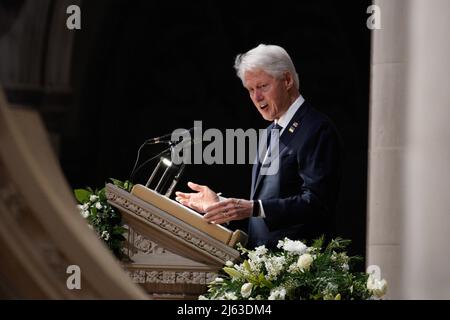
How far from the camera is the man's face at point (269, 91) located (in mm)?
6773

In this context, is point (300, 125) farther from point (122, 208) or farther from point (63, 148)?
point (63, 148)

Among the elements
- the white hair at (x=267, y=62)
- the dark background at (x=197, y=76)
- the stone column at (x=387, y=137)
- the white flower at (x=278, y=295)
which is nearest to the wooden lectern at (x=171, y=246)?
the white flower at (x=278, y=295)

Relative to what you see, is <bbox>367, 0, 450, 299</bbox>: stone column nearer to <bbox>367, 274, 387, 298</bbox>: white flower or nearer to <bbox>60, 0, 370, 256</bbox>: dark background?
<bbox>367, 274, 387, 298</bbox>: white flower

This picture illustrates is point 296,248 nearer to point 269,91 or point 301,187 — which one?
point 301,187

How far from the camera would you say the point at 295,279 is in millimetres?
5199

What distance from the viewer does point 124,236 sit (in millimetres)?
6109

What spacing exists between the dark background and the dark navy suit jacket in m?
2.91

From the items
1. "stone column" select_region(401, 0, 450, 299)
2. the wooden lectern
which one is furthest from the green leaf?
"stone column" select_region(401, 0, 450, 299)

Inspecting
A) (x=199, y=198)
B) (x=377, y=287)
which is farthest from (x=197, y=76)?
(x=377, y=287)

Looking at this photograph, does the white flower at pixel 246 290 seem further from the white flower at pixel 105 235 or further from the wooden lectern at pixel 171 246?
the white flower at pixel 105 235

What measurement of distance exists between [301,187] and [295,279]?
1373mm

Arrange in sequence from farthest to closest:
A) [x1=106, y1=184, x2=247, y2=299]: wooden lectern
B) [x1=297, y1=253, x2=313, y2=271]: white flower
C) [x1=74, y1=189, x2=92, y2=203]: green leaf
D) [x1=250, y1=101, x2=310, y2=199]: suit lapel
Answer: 1. [x1=250, y1=101, x2=310, y2=199]: suit lapel
2. [x1=74, y1=189, x2=92, y2=203]: green leaf
3. [x1=106, y1=184, x2=247, y2=299]: wooden lectern
4. [x1=297, y1=253, x2=313, y2=271]: white flower

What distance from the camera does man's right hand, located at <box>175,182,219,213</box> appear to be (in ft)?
20.8
